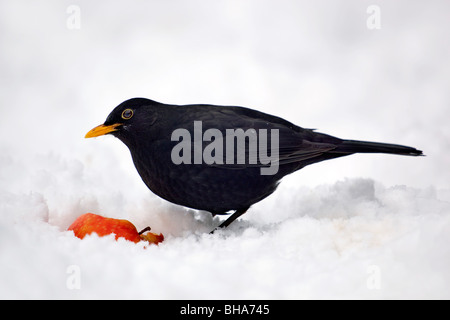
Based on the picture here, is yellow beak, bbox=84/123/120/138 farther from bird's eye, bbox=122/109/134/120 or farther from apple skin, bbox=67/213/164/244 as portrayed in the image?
apple skin, bbox=67/213/164/244

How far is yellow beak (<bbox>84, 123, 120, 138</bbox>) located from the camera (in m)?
2.50

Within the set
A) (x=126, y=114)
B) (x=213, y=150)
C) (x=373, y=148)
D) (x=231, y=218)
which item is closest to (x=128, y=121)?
(x=126, y=114)

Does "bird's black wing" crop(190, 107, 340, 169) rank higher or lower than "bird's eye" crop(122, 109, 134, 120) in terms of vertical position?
lower

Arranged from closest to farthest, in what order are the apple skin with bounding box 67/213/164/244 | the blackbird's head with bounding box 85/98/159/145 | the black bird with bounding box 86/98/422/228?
the apple skin with bounding box 67/213/164/244
the black bird with bounding box 86/98/422/228
the blackbird's head with bounding box 85/98/159/145

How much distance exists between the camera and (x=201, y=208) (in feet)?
8.09

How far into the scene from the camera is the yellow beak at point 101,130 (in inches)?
98.6

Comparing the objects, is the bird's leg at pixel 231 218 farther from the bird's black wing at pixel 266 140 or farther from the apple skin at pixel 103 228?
the apple skin at pixel 103 228

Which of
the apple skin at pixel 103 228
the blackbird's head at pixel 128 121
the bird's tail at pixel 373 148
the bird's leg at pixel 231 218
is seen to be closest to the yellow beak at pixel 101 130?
the blackbird's head at pixel 128 121

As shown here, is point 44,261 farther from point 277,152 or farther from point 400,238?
point 400,238

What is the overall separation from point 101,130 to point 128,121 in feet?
0.40

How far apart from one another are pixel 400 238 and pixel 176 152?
955 millimetres

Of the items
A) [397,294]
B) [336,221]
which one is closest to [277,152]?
[336,221]

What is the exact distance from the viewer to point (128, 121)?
2.53 m

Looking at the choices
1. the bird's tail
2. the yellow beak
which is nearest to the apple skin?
the yellow beak
